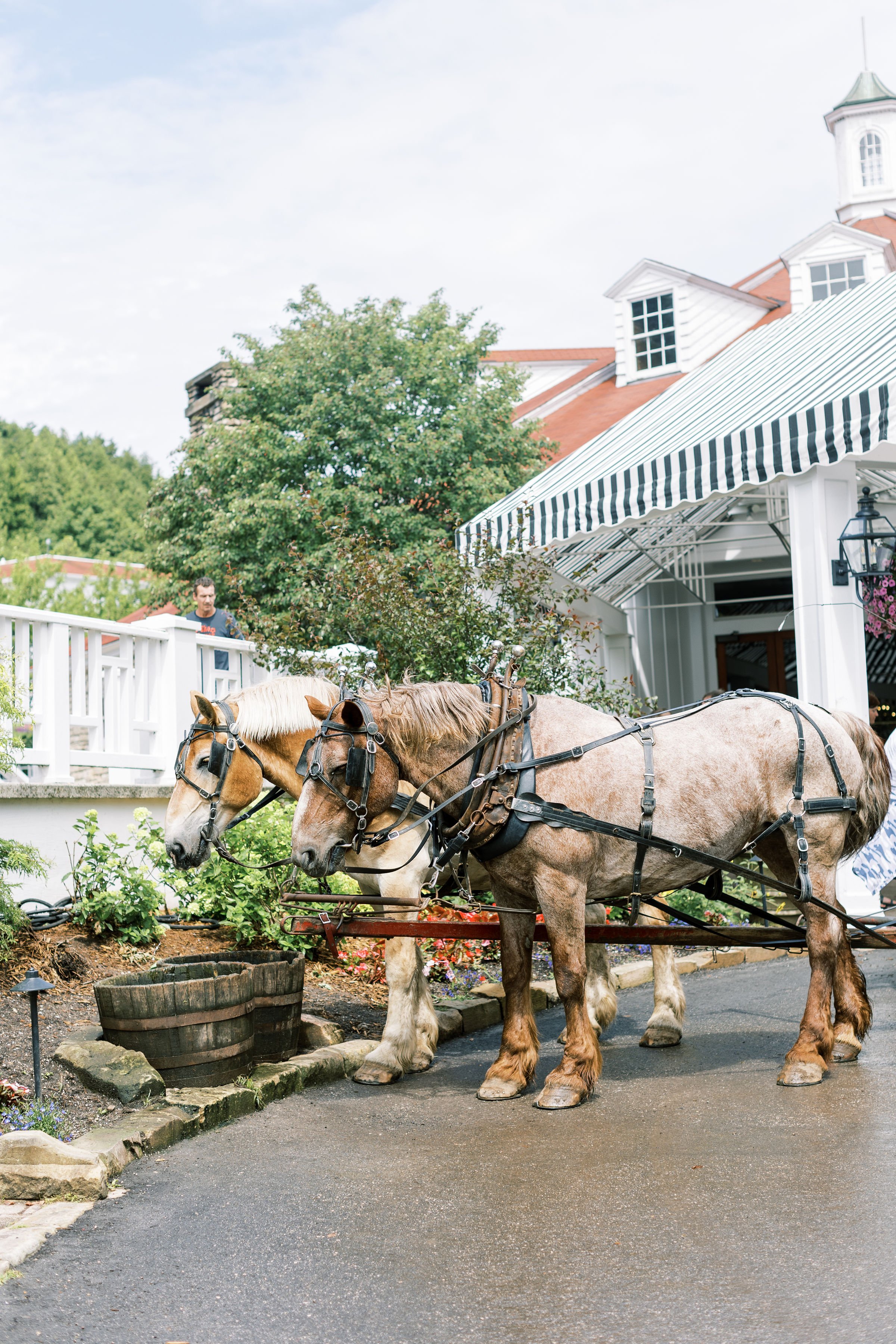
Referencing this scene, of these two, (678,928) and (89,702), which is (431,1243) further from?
(89,702)

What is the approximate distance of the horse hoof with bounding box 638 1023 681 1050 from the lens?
638 centimetres

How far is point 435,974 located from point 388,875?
6.66 feet

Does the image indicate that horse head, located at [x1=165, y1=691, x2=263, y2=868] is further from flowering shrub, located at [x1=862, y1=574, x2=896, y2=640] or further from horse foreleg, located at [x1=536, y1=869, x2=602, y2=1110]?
flowering shrub, located at [x1=862, y1=574, x2=896, y2=640]

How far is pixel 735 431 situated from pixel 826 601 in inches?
59.4

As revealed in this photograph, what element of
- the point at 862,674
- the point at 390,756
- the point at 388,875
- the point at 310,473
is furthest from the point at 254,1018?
the point at 310,473

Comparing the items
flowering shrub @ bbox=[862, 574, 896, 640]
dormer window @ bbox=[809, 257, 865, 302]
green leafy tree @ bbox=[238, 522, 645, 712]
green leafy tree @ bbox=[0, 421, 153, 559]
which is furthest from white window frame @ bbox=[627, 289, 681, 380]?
green leafy tree @ bbox=[0, 421, 153, 559]

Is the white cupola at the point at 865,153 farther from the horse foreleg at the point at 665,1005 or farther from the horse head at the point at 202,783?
the horse head at the point at 202,783

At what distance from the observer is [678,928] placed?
5.63 metres

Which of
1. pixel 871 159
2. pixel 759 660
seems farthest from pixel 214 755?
pixel 871 159

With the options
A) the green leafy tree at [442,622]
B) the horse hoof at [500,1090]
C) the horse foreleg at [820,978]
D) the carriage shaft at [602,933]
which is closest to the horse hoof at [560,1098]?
the horse hoof at [500,1090]

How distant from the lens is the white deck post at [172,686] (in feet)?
28.6

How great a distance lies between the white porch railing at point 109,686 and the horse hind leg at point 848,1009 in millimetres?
4230

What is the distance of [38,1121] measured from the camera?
441cm

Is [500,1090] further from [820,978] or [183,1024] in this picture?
[820,978]
